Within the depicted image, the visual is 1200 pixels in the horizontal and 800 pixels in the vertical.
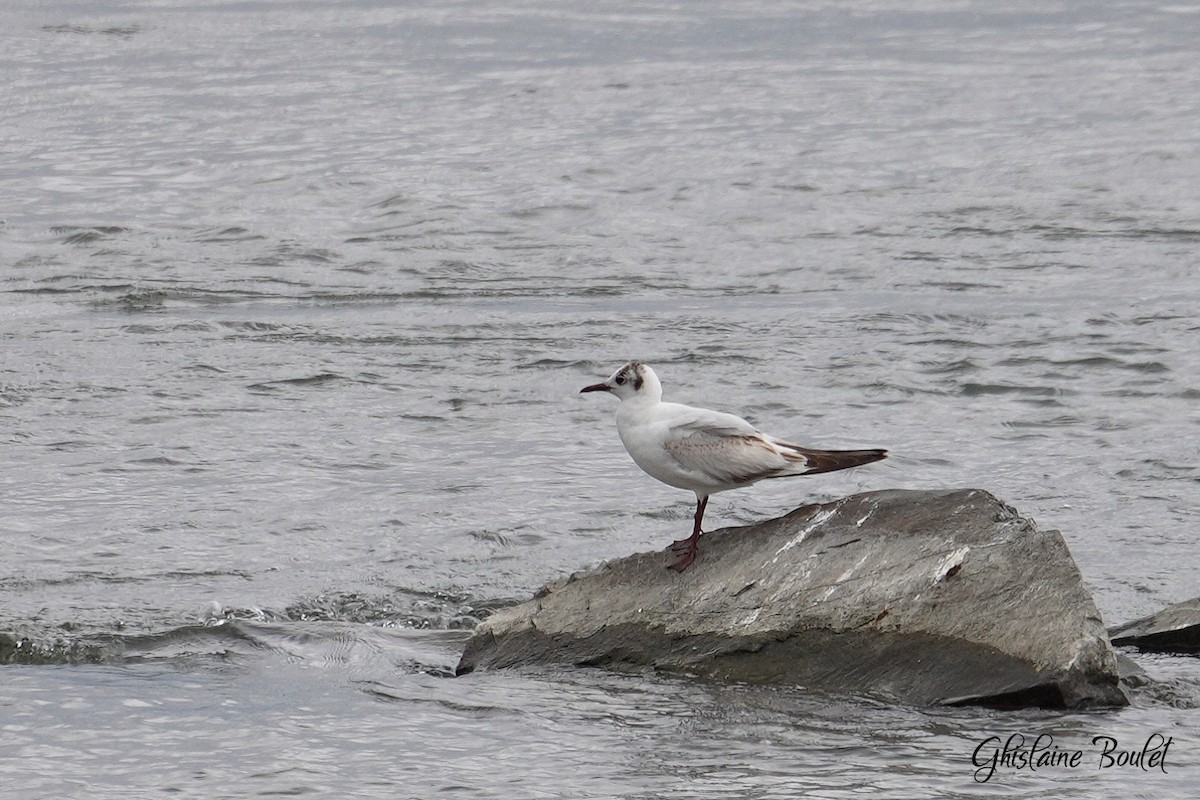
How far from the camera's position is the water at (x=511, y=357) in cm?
685

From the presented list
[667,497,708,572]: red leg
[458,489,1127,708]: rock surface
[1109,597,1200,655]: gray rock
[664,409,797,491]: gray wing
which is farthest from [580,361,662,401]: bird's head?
[1109,597,1200,655]: gray rock

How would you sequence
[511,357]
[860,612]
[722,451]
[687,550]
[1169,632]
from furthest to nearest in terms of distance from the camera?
[511,357]
[1169,632]
[687,550]
[722,451]
[860,612]

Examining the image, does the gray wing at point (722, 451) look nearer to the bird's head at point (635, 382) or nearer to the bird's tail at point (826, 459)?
the bird's tail at point (826, 459)

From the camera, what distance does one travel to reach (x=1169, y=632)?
7691 mm

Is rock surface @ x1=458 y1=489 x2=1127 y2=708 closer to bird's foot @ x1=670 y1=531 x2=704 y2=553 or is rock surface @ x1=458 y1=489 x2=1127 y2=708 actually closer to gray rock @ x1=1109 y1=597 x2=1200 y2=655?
bird's foot @ x1=670 y1=531 x2=704 y2=553

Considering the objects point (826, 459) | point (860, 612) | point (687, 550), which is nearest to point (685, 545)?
point (687, 550)

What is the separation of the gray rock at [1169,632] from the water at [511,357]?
218 mm

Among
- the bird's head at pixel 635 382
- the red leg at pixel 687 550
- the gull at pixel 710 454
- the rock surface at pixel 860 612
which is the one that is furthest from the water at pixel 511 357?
the bird's head at pixel 635 382

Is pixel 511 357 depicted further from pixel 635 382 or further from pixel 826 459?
pixel 826 459

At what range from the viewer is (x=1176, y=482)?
35.0 ft

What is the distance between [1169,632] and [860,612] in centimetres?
151

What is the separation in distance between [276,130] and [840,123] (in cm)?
641

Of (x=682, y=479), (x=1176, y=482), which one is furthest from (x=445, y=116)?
(x=682, y=479)

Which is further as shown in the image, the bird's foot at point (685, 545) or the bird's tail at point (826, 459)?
the bird's foot at point (685, 545)
